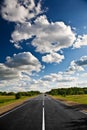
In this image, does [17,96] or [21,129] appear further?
[17,96]

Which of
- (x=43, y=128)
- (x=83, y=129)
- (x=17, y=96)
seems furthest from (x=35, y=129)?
(x=17, y=96)

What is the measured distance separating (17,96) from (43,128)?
68.2 m

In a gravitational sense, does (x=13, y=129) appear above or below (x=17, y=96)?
below

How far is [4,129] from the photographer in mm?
10609

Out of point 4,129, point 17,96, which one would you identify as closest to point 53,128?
point 4,129

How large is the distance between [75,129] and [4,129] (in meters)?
3.60

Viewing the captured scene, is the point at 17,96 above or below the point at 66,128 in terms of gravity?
above

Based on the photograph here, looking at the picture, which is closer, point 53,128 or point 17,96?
point 53,128

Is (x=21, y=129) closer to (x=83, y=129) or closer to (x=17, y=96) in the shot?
(x=83, y=129)

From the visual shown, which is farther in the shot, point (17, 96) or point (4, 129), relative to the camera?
point (17, 96)

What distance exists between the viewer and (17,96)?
77.7 meters

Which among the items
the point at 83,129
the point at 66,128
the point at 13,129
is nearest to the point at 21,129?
the point at 13,129

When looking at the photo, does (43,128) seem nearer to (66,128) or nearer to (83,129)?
(66,128)

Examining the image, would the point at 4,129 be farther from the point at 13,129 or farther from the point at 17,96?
the point at 17,96
